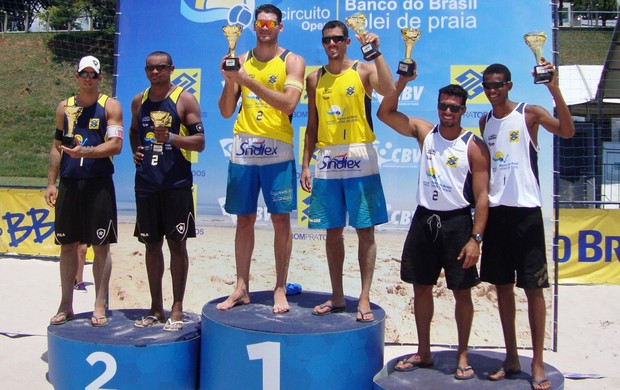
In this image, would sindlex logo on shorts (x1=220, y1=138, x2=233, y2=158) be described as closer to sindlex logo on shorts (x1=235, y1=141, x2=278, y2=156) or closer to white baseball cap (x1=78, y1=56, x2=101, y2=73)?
white baseball cap (x1=78, y1=56, x2=101, y2=73)

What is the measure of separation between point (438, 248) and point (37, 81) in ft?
66.8

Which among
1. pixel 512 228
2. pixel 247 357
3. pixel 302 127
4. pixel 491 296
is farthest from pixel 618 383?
pixel 302 127

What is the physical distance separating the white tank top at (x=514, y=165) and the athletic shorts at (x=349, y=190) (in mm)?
700

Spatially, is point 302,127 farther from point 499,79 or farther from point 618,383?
point 618,383

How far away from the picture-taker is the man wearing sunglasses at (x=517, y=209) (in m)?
3.14

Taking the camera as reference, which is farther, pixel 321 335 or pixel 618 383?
pixel 618 383

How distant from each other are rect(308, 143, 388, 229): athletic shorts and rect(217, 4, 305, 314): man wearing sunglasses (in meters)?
0.22

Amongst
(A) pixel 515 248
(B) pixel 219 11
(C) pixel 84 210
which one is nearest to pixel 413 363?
(A) pixel 515 248

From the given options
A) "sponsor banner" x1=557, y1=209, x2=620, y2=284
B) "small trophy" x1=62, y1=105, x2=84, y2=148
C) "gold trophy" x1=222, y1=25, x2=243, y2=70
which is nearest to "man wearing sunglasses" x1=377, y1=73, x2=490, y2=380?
"gold trophy" x1=222, y1=25, x2=243, y2=70

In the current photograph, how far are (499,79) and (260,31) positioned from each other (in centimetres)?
142

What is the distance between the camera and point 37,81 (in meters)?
20.6

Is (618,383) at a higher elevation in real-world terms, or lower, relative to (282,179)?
lower

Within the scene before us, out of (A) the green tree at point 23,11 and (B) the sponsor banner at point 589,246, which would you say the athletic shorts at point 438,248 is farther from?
(A) the green tree at point 23,11

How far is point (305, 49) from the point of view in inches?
208
